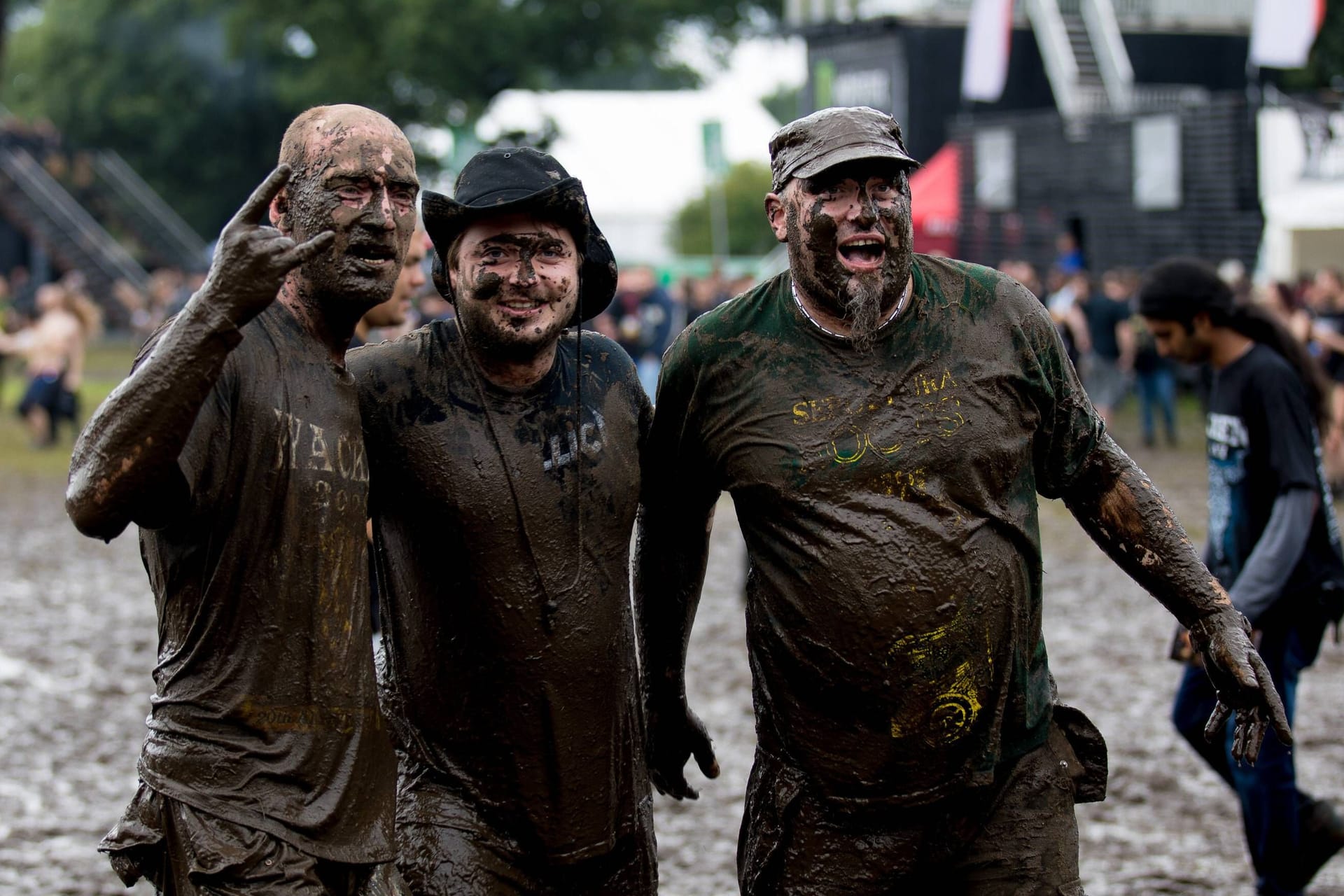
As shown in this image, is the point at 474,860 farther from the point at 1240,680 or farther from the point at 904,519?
the point at 1240,680

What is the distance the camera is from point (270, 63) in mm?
43344

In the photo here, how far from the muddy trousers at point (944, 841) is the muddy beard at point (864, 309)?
0.94 metres

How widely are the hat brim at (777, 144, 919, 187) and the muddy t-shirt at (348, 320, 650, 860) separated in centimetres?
69

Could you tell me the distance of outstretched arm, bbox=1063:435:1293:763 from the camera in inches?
140

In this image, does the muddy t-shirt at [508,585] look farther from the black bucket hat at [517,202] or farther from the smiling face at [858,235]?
the smiling face at [858,235]

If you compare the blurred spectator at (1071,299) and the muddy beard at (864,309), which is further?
the blurred spectator at (1071,299)

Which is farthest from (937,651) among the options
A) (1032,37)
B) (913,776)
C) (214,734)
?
(1032,37)

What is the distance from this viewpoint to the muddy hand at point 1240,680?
354cm

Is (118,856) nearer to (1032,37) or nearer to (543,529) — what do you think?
(543,529)

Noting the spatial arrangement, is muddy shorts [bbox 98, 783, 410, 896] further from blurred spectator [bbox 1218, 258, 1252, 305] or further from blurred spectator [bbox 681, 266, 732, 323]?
blurred spectator [bbox 681, 266, 732, 323]

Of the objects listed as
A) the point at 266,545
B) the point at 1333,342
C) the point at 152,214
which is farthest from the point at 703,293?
the point at 152,214

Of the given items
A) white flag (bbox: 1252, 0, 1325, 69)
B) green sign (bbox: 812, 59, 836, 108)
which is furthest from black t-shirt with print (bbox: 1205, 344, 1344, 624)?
green sign (bbox: 812, 59, 836, 108)

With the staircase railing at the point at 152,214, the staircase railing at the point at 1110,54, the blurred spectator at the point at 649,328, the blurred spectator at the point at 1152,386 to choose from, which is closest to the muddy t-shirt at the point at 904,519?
the blurred spectator at the point at 649,328

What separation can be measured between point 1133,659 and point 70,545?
8.63 m
